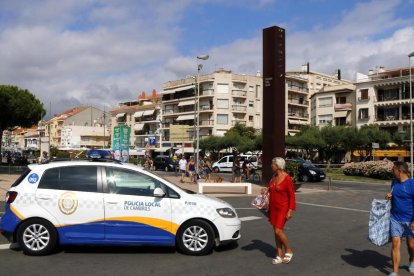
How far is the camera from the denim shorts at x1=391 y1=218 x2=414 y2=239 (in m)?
6.31

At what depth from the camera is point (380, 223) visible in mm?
6500

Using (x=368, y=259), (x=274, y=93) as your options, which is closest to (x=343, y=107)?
(x=274, y=93)

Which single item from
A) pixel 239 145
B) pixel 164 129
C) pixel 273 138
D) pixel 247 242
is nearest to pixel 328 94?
pixel 239 145

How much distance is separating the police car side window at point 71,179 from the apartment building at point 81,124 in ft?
350

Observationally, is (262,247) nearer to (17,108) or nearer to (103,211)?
(103,211)

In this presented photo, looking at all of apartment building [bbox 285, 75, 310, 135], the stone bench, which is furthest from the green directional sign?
apartment building [bbox 285, 75, 310, 135]

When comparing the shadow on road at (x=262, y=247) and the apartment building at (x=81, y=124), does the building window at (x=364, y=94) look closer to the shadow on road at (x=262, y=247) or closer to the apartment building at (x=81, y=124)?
the shadow on road at (x=262, y=247)

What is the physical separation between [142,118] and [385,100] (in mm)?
51071

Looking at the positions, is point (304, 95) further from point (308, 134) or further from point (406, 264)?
point (406, 264)

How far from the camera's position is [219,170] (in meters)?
44.4

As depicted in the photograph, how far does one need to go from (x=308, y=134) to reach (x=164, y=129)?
4186 cm

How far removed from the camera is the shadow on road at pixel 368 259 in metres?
7.17

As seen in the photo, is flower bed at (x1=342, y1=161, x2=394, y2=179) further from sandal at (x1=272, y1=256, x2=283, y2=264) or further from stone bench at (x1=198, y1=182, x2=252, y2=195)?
sandal at (x1=272, y1=256, x2=283, y2=264)

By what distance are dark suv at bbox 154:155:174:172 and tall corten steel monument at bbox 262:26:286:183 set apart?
75.9ft
